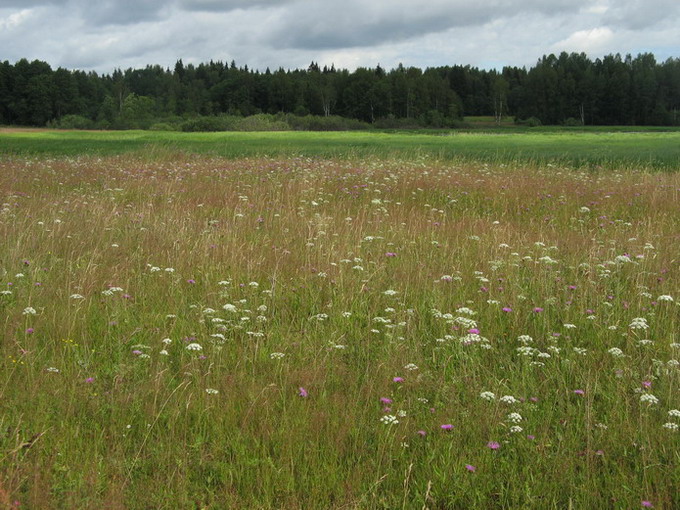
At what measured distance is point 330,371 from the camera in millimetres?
4242

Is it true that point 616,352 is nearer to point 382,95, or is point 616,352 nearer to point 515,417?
point 515,417

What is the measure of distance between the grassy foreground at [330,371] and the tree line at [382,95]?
325 ft

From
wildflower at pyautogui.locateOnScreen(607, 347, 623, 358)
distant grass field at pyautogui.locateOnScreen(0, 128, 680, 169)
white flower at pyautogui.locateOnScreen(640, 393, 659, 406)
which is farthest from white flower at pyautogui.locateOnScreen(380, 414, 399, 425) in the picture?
distant grass field at pyautogui.locateOnScreen(0, 128, 680, 169)

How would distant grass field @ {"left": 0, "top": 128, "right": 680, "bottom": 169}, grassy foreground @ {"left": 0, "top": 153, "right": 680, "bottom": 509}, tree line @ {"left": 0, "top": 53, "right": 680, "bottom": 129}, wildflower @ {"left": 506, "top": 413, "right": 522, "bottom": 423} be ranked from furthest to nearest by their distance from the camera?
tree line @ {"left": 0, "top": 53, "right": 680, "bottom": 129} → distant grass field @ {"left": 0, "top": 128, "right": 680, "bottom": 169} → wildflower @ {"left": 506, "top": 413, "right": 522, "bottom": 423} → grassy foreground @ {"left": 0, "top": 153, "right": 680, "bottom": 509}

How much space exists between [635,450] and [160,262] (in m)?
5.17

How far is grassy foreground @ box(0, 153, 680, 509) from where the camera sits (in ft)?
10.0

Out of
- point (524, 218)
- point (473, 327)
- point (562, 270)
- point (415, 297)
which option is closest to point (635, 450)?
point (473, 327)

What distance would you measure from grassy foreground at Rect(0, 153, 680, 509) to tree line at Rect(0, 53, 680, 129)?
325 ft

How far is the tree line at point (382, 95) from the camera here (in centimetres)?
11381

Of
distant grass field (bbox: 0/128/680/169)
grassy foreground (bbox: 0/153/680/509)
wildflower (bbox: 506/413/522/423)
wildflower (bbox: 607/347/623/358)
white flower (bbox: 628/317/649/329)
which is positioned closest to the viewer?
grassy foreground (bbox: 0/153/680/509)

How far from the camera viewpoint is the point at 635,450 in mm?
3281

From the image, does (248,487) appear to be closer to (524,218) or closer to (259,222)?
(259,222)

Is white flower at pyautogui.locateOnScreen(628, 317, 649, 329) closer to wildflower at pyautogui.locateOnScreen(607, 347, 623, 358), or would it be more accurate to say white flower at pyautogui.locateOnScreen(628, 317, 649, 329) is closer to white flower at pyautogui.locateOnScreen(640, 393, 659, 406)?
wildflower at pyautogui.locateOnScreen(607, 347, 623, 358)

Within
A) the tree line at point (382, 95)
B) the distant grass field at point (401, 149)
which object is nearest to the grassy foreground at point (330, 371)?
the distant grass field at point (401, 149)
